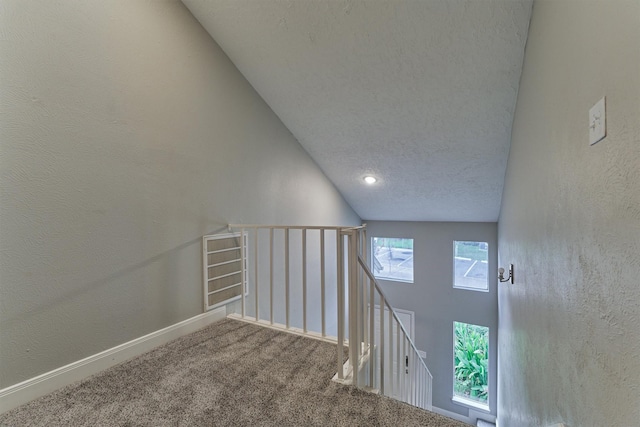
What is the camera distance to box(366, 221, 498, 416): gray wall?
470 centimetres

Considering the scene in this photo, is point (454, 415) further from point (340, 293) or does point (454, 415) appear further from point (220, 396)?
point (220, 396)

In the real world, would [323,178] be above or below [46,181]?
above

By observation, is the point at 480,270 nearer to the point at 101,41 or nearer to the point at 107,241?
the point at 107,241

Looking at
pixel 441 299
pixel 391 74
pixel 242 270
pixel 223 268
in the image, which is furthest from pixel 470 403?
pixel 391 74

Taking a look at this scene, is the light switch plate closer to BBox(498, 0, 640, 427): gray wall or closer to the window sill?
BBox(498, 0, 640, 427): gray wall

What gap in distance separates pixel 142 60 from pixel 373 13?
5.02 feet

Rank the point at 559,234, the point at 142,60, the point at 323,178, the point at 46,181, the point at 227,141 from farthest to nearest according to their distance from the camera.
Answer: the point at 323,178 < the point at 227,141 < the point at 142,60 < the point at 46,181 < the point at 559,234

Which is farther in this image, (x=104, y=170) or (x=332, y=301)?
(x=332, y=301)

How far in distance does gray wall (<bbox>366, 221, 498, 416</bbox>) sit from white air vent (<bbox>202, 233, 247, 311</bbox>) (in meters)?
3.54

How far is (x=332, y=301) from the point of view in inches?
169

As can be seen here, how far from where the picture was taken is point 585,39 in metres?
0.82

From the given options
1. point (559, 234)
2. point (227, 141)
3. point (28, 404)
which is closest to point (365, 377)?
point (559, 234)

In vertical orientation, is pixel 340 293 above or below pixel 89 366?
above

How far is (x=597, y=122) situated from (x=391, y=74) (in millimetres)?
1722
